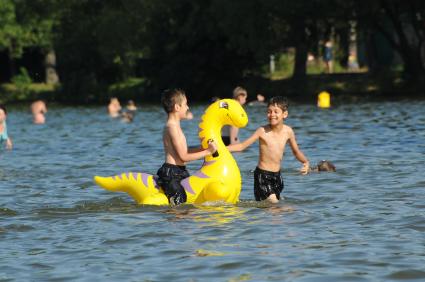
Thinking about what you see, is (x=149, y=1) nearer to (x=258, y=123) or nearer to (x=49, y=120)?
(x=49, y=120)

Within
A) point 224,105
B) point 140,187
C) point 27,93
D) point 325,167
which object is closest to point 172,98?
point 224,105

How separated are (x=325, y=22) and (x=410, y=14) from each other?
4.40m

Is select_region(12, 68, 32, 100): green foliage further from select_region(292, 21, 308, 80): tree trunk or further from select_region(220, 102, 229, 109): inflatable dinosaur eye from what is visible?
select_region(220, 102, 229, 109): inflatable dinosaur eye

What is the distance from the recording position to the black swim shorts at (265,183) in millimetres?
13477

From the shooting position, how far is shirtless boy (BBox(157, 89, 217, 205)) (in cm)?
1316

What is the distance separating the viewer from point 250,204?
13.6 m

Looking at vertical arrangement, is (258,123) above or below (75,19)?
below

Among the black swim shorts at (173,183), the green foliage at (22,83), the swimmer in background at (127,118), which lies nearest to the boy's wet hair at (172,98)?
the black swim shorts at (173,183)

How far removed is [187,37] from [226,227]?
51.0m

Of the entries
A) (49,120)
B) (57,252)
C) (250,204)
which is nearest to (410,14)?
(49,120)

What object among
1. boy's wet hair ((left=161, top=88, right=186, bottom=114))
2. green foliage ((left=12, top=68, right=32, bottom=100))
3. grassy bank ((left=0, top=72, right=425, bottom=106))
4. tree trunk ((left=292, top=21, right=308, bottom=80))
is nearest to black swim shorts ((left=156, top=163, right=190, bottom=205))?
boy's wet hair ((left=161, top=88, right=186, bottom=114))

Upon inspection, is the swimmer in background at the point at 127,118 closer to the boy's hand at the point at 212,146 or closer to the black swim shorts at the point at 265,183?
the black swim shorts at the point at 265,183

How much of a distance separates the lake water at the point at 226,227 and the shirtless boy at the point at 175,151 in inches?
8.9

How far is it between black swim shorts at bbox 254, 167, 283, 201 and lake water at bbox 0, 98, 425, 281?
0.70ft
